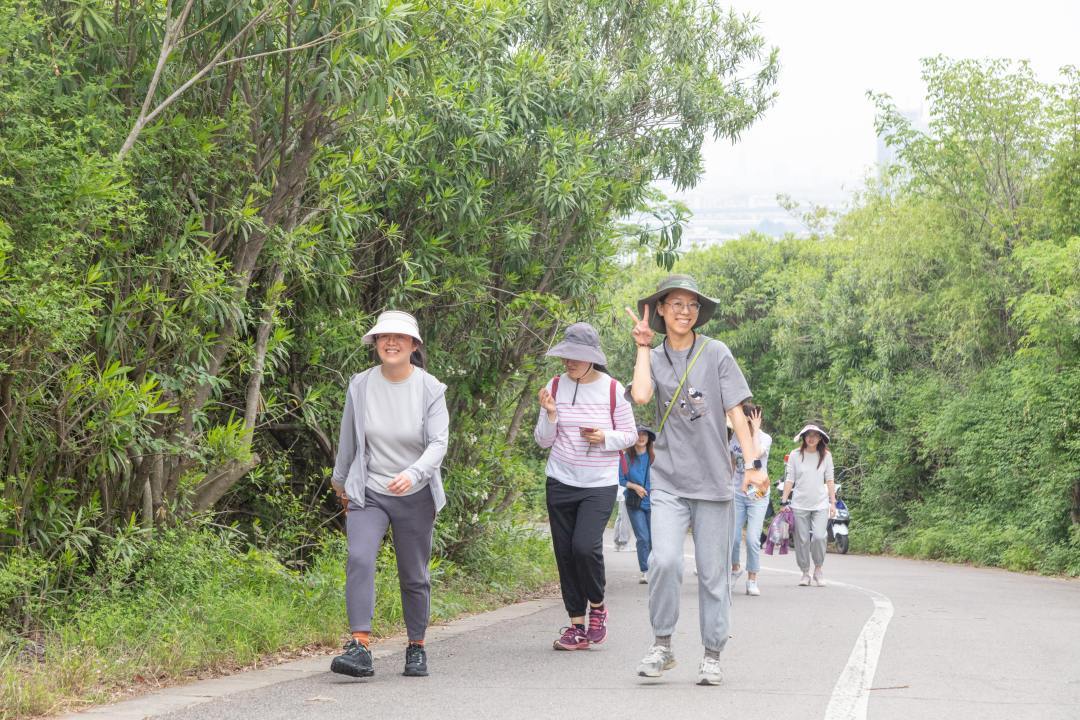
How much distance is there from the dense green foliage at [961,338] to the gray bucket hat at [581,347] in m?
8.00

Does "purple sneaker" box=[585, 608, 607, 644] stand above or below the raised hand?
below

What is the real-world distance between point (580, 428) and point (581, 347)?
0.53 m

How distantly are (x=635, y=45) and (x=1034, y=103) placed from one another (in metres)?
11.2

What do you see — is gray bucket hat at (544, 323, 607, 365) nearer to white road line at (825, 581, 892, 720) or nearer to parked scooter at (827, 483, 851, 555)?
white road line at (825, 581, 892, 720)

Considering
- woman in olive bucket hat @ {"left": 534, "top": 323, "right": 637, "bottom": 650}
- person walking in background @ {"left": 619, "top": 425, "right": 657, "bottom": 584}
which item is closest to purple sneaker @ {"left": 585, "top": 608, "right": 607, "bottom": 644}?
woman in olive bucket hat @ {"left": 534, "top": 323, "right": 637, "bottom": 650}

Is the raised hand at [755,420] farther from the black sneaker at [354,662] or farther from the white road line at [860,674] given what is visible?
the black sneaker at [354,662]

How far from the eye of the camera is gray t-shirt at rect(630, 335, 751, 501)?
710 centimetres

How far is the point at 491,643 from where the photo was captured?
29.1ft

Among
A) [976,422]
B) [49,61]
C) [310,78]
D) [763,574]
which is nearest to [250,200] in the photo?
[310,78]

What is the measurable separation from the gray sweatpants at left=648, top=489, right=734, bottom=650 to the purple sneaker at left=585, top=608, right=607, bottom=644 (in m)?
1.64

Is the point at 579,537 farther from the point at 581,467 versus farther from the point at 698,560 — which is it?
the point at 698,560

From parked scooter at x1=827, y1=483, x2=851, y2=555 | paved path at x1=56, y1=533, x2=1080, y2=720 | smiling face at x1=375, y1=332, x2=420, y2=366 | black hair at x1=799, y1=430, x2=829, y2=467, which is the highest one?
smiling face at x1=375, y1=332, x2=420, y2=366

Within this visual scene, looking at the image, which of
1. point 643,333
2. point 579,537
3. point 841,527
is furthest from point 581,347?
point 841,527

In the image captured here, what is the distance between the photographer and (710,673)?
696 centimetres
